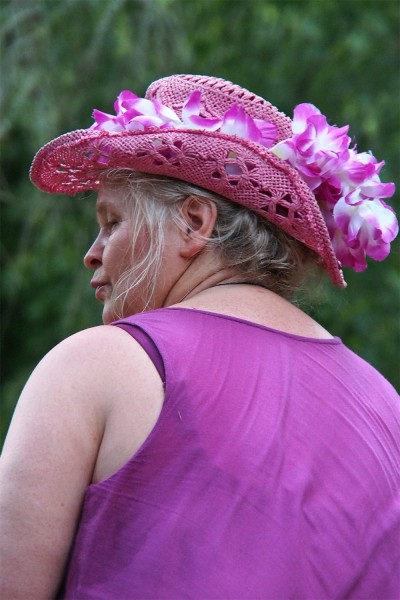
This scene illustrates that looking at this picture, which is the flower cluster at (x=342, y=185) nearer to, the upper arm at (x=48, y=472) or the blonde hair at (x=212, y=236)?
the blonde hair at (x=212, y=236)

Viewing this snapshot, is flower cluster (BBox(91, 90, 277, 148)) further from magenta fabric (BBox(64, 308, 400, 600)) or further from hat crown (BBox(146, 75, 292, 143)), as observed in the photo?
magenta fabric (BBox(64, 308, 400, 600))

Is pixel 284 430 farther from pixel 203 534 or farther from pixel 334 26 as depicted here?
pixel 334 26

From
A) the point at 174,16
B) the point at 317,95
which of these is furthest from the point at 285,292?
the point at 317,95

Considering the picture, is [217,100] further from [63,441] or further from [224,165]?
[63,441]

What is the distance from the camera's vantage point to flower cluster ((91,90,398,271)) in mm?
1903

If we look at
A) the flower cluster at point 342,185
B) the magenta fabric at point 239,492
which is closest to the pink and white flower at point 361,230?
the flower cluster at point 342,185

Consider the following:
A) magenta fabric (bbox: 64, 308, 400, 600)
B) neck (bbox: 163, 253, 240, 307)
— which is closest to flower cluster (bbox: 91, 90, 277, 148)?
neck (bbox: 163, 253, 240, 307)

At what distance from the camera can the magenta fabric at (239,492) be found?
1486mm

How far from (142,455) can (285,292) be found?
0.55 m

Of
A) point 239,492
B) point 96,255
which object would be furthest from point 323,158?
point 239,492

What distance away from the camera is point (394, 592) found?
162 centimetres

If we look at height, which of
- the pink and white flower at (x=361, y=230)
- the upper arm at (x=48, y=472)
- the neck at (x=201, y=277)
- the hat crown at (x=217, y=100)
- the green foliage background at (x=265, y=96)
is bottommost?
the green foliage background at (x=265, y=96)

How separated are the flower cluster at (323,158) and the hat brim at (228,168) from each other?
39 mm

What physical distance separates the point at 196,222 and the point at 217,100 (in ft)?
0.90
